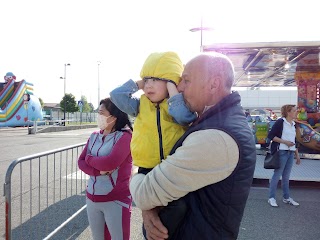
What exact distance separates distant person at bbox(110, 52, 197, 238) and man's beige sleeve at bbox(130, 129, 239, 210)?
252 mm

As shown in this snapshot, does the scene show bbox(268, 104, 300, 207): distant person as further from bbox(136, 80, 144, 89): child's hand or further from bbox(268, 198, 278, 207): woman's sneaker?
bbox(136, 80, 144, 89): child's hand

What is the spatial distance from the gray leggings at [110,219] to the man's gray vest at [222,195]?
1484 millimetres

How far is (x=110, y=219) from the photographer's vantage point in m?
2.62

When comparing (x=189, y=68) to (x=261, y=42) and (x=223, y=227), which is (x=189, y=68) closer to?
(x=223, y=227)

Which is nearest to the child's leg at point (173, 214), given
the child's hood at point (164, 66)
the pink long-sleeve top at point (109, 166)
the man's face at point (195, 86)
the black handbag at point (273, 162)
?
the man's face at point (195, 86)

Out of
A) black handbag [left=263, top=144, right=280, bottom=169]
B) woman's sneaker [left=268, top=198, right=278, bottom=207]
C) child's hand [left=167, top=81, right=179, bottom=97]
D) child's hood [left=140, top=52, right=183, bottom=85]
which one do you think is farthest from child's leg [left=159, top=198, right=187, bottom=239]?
woman's sneaker [left=268, top=198, right=278, bottom=207]

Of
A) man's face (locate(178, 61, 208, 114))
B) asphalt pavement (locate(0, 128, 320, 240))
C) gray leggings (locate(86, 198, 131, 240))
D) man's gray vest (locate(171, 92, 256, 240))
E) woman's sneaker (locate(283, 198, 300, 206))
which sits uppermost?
man's face (locate(178, 61, 208, 114))

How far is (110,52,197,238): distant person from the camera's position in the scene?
147 centimetres

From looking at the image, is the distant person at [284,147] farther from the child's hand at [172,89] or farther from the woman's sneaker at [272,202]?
the child's hand at [172,89]

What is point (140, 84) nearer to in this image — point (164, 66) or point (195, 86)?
point (164, 66)

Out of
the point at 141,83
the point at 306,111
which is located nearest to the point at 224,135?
the point at 141,83

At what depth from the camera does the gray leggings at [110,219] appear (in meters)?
2.62

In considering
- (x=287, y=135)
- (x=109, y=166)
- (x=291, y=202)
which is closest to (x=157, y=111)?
(x=109, y=166)

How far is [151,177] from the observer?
1.24 meters
